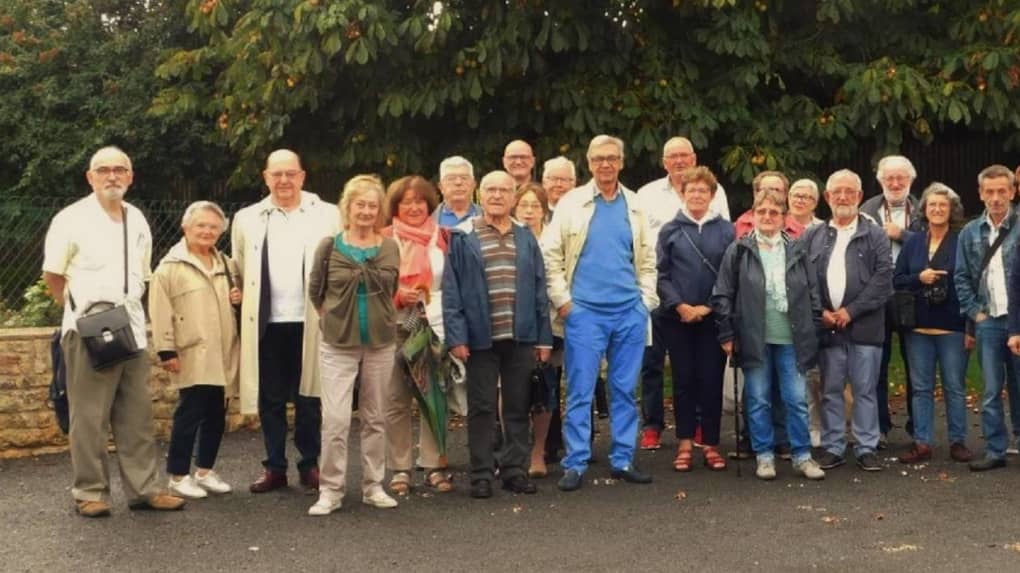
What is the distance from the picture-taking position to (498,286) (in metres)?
8.12

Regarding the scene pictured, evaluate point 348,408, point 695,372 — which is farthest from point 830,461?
point 348,408

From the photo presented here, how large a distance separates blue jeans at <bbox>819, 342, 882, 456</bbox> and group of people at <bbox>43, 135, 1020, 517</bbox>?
0.05 ft

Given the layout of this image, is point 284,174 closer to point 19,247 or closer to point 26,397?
point 26,397

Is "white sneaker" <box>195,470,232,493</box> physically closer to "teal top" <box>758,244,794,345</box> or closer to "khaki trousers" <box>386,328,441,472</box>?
"khaki trousers" <box>386,328,441,472</box>

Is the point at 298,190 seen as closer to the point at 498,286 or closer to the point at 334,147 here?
the point at 498,286

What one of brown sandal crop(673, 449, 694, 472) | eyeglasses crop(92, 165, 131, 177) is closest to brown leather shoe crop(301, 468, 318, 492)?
eyeglasses crop(92, 165, 131, 177)

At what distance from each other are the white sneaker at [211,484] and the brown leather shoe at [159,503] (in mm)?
461

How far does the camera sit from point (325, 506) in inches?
303

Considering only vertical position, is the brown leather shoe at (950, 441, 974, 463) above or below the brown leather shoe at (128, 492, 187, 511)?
above

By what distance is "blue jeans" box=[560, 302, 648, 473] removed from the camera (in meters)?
8.43

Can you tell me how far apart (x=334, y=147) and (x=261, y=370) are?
22.2 ft

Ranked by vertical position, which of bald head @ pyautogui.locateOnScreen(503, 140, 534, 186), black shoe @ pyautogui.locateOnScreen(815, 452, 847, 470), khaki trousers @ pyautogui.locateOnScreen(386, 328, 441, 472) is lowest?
black shoe @ pyautogui.locateOnScreen(815, 452, 847, 470)

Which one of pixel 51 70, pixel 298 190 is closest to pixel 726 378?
pixel 298 190

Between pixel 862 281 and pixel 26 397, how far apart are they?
5.71 metres
